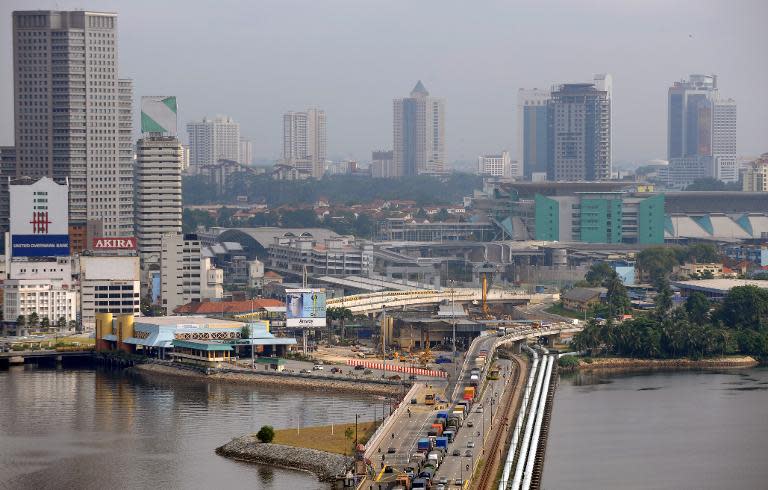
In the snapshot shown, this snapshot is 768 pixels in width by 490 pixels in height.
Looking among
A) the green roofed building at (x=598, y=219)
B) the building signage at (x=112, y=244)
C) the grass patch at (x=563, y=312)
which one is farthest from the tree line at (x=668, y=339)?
the green roofed building at (x=598, y=219)

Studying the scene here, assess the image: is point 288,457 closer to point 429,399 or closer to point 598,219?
point 429,399

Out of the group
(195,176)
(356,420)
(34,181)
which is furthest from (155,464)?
(195,176)

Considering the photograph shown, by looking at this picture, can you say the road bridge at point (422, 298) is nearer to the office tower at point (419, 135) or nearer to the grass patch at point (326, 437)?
the grass patch at point (326, 437)

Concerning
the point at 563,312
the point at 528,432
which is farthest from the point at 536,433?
the point at 563,312

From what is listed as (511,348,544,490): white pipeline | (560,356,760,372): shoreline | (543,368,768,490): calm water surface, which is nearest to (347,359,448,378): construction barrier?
(511,348,544,490): white pipeline

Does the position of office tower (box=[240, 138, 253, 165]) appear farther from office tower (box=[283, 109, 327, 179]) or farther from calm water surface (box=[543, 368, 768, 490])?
calm water surface (box=[543, 368, 768, 490])
